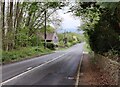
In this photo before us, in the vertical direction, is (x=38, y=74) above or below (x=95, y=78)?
below

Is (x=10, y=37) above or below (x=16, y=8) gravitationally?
below

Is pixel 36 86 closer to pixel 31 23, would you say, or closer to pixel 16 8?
pixel 16 8

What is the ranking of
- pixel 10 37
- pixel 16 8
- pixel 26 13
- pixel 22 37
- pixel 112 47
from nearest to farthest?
pixel 112 47 → pixel 10 37 → pixel 16 8 → pixel 22 37 → pixel 26 13

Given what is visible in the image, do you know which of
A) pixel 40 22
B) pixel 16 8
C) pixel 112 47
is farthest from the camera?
pixel 40 22

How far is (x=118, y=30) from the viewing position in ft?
50.8

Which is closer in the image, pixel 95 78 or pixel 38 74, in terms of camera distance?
pixel 95 78

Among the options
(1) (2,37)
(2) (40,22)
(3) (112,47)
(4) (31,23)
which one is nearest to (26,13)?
(4) (31,23)

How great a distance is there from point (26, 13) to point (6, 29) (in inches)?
743

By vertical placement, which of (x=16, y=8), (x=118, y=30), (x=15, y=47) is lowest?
(x=15, y=47)

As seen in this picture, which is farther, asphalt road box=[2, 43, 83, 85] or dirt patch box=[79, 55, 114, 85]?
asphalt road box=[2, 43, 83, 85]

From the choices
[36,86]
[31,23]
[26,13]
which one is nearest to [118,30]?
[36,86]

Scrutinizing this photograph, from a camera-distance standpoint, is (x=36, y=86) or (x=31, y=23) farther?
(x=31, y=23)

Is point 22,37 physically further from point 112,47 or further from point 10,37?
point 112,47

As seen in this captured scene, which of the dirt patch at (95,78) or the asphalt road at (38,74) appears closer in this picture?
the dirt patch at (95,78)
